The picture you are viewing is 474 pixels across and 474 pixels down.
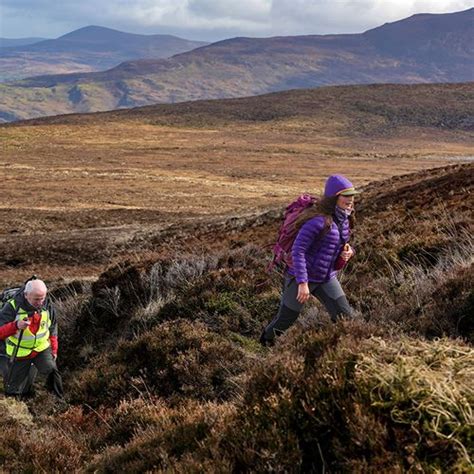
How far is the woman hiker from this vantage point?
505 centimetres

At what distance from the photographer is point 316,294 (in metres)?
5.40

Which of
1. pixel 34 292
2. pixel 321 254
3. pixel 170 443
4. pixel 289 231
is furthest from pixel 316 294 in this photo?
pixel 34 292

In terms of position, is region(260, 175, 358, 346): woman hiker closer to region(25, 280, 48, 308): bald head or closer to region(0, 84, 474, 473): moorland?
region(0, 84, 474, 473): moorland

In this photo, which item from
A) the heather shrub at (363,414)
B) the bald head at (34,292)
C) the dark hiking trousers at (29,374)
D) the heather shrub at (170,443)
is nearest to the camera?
the heather shrub at (363,414)

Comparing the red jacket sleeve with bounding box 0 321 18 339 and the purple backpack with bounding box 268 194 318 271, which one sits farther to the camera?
the red jacket sleeve with bounding box 0 321 18 339

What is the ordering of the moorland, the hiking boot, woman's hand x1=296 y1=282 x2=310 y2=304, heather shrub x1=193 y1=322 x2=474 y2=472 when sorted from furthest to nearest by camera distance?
the hiking boot
woman's hand x1=296 y1=282 x2=310 y2=304
the moorland
heather shrub x1=193 y1=322 x2=474 y2=472

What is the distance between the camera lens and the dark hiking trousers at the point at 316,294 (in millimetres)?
5277

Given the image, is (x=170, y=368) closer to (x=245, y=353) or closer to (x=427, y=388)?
(x=245, y=353)

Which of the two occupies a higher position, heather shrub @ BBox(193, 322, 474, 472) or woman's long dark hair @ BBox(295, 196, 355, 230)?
woman's long dark hair @ BBox(295, 196, 355, 230)

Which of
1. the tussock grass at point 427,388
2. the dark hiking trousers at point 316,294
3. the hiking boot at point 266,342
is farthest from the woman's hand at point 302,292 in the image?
the tussock grass at point 427,388

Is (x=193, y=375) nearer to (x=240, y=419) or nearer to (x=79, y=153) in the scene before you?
(x=240, y=419)

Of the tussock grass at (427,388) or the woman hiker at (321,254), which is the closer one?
the tussock grass at (427,388)

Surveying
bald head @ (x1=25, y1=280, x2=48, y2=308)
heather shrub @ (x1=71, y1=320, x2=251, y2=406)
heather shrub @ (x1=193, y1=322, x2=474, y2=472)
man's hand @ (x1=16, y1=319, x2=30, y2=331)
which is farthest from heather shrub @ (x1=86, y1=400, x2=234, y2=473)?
bald head @ (x1=25, y1=280, x2=48, y2=308)

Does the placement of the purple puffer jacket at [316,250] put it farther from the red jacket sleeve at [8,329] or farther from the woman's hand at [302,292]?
the red jacket sleeve at [8,329]
